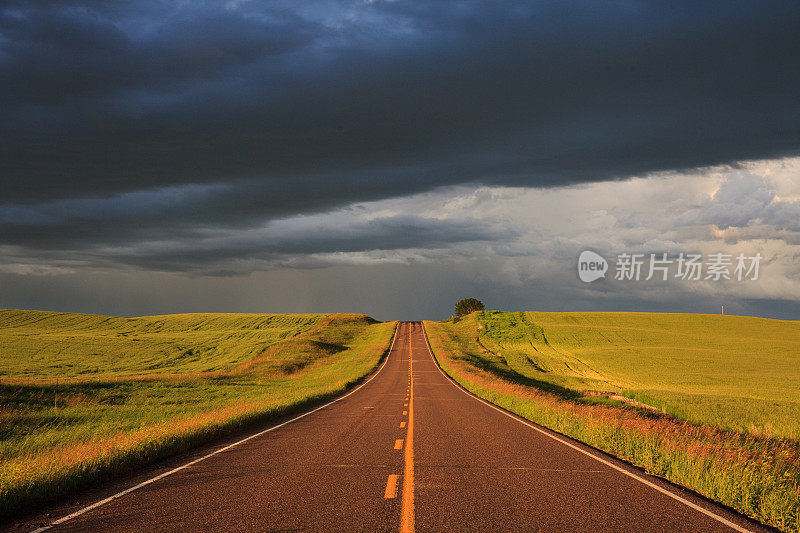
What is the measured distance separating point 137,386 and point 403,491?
1438 inches

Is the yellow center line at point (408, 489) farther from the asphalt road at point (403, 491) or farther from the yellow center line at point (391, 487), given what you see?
the yellow center line at point (391, 487)

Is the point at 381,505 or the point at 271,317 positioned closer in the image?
the point at 381,505

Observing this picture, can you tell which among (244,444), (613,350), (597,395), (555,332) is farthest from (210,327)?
(244,444)

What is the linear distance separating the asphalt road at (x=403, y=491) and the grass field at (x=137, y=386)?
133cm

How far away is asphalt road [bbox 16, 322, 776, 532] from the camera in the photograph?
6.53 m

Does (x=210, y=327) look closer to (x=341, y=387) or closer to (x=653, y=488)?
(x=341, y=387)

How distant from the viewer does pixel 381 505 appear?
7223 millimetres

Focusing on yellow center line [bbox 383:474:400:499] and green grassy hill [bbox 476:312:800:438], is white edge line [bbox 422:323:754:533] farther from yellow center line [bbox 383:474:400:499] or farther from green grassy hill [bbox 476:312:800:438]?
green grassy hill [bbox 476:312:800:438]

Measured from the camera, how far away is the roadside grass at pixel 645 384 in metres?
8.48

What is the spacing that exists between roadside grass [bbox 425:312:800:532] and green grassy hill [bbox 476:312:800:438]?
7.9 inches

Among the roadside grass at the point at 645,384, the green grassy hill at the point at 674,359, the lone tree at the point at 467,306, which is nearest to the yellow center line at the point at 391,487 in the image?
the roadside grass at the point at 645,384

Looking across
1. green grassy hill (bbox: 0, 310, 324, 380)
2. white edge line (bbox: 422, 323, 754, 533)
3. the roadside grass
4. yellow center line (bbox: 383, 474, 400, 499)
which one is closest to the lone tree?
the roadside grass

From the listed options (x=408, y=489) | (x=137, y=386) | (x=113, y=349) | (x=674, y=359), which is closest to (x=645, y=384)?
(x=674, y=359)

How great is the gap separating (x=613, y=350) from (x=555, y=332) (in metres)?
19.7
